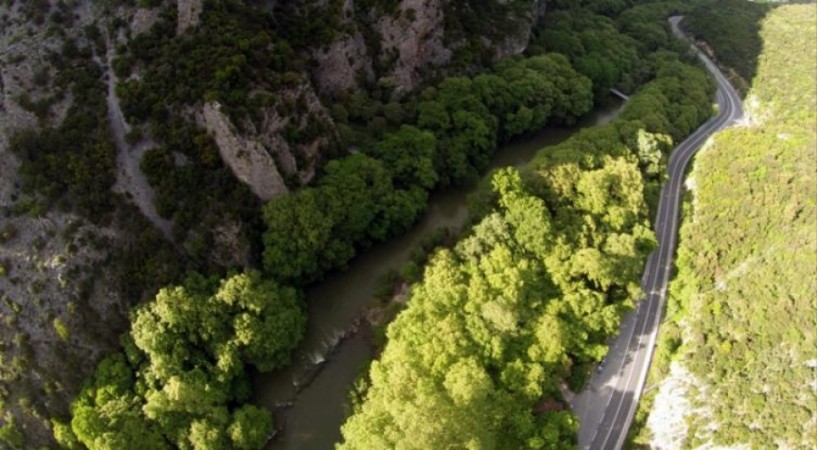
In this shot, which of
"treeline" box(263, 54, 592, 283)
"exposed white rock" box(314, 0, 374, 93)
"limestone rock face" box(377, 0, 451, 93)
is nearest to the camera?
"treeline" box(263, 54, 592, 283)

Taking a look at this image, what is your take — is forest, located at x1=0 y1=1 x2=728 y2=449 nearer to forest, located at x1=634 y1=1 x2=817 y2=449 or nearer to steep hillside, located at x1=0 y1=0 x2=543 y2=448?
steep hillside, located at x1=0 y1=0 x2=543 y2=448

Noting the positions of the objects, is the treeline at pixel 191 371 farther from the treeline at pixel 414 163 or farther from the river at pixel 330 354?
the treeline at pixel 414 163

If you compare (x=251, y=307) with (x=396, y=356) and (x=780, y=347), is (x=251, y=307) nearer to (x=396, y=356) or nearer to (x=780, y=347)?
(x=396, y=356)

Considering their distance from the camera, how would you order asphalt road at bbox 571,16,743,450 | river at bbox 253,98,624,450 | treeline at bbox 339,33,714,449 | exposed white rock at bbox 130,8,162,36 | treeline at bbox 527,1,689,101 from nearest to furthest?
treeline at bbox 339,33,714,449 → asphalt road at bbox 571,16,743,450 → river at bbox 253,98,624,450 → exposed white rock at bbox 130,8,162,36 → treeline at bbox 527,1,689,101

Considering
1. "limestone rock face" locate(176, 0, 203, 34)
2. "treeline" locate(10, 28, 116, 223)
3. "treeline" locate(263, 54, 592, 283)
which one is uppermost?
"limestone rock face" locate(176, 0, 203, 34)

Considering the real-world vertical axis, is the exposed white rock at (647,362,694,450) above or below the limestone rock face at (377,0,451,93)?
below

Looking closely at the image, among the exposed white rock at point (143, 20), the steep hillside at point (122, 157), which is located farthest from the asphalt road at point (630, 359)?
the exposed white rock at point (143, 20)

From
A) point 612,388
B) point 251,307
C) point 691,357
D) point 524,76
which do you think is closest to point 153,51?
point 251,307

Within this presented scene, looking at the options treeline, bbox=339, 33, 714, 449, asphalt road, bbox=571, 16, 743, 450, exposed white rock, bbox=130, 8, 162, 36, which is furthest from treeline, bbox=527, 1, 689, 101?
exposed white rock, bbox=130, 8, 162, 36
